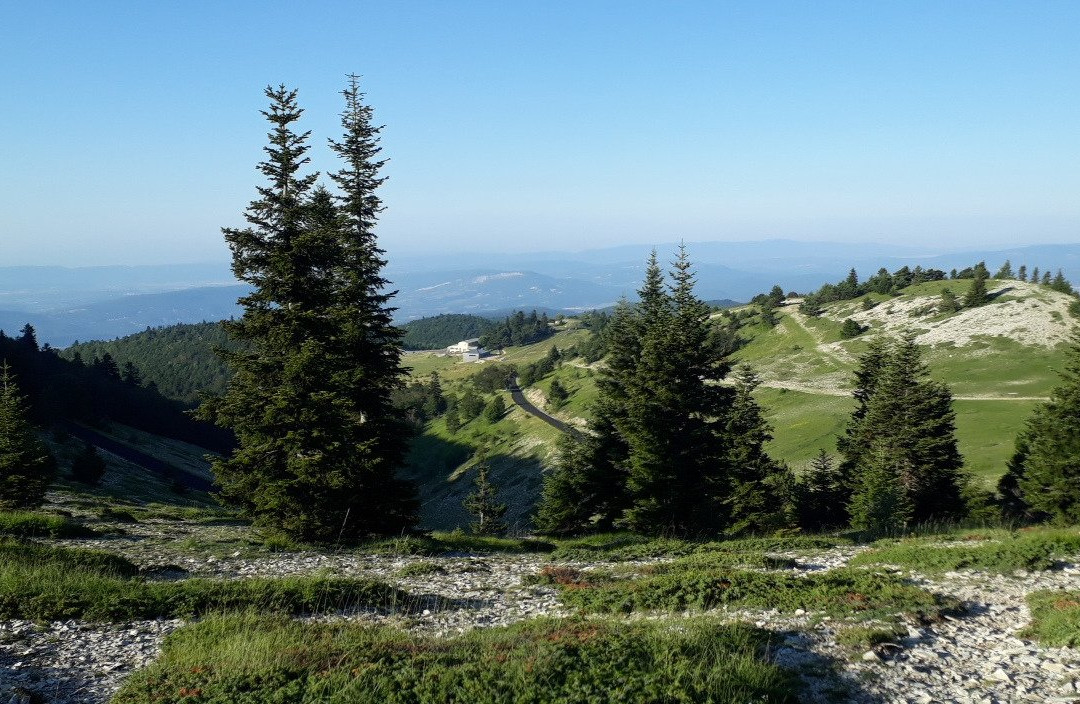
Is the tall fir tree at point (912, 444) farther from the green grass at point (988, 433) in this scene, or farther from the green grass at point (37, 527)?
the green grass at point (37, 527)

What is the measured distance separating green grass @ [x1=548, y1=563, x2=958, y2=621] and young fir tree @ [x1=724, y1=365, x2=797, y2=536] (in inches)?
976

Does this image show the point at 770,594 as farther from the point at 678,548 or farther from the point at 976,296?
the point at 976,296

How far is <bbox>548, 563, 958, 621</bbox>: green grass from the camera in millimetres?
11898

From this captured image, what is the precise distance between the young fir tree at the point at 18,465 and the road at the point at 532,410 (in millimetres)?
61857

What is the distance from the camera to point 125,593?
1179 centimetres

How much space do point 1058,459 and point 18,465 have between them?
5393 centimetres

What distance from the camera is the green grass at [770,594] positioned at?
11.9 metres

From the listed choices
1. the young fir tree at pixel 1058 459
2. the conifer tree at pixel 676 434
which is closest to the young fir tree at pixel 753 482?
the conifer tree at pixel 676 434

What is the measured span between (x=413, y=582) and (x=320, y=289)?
1307 centimetres

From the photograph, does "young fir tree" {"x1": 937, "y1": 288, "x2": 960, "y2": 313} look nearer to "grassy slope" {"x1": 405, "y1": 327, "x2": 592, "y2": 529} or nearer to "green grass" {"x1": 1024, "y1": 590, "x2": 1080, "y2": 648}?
"grassy slope" {"x1": 405, "y1": 327, "x2": 592, "y2": 529}

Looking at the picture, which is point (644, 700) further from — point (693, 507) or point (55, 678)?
point (693, 507)

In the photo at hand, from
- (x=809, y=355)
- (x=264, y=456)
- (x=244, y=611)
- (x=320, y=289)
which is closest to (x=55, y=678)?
(x=244, y=611)

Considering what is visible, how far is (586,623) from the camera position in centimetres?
1077

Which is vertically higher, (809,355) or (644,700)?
(644,700)
